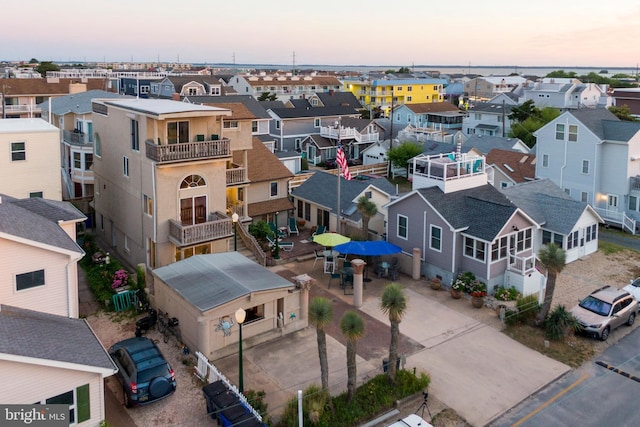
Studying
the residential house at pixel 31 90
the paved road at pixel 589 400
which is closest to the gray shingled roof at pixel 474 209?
the paved road at pixel 589 400

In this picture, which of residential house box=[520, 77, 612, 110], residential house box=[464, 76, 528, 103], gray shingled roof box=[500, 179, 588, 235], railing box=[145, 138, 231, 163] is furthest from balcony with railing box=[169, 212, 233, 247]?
residential house box=[464, 76, 528, 103]

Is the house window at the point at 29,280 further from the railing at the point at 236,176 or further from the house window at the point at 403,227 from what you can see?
the house window at the point at 403,227

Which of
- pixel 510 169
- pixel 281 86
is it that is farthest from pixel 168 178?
pixel 281 86

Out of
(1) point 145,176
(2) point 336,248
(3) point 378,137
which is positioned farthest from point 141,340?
(3) point 378,137

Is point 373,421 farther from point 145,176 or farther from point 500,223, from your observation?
point 145,176

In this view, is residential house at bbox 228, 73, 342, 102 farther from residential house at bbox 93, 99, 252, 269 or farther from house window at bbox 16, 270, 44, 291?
house window at bbox 16, 270, 44, 291
